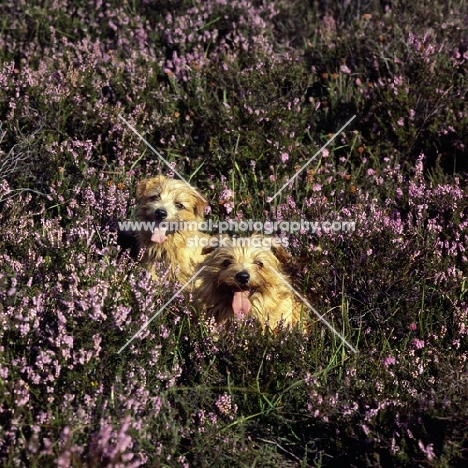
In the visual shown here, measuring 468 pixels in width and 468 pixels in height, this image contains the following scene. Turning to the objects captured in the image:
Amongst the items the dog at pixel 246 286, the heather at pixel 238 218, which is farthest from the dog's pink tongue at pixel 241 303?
the heather at pixel 238 218

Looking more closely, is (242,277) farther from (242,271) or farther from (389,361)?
(389,361)

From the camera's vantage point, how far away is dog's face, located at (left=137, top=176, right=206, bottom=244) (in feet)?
18.2

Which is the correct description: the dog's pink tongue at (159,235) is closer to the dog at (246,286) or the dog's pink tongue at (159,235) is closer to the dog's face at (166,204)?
the dog's face at (166,204)

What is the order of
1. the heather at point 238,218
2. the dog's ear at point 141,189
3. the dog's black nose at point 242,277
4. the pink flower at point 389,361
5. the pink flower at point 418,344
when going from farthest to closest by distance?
1. the dog's ear at point 141,189
2. the dog's black nose at point 242,277
3. the pink flower at point 418,344
4. the pink flower at point 389,361
5. the heather at point 238,218

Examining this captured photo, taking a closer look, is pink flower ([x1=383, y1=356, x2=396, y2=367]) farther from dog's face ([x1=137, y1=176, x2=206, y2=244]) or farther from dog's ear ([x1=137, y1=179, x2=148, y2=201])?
dog's ear ([x1=137, y1=179, x2=148, y2=201])

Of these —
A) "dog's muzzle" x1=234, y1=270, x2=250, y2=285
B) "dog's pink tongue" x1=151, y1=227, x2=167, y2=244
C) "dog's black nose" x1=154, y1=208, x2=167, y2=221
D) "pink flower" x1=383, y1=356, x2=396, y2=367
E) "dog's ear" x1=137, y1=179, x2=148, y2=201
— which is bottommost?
"pink flower" x1=383, y1=356, x2=396, y2=367

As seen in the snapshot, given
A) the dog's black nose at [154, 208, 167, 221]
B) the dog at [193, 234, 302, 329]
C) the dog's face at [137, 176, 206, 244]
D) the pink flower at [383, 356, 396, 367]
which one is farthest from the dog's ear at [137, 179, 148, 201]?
the pink flower at [383, 356, 396, 367]

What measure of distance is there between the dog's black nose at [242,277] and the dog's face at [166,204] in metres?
1.01

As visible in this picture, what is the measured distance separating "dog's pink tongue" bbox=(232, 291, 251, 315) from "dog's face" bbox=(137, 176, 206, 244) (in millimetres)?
978

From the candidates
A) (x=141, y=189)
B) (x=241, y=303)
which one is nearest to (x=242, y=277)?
(x=241, y=303)

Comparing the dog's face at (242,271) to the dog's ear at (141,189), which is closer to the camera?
the dog's face at (242,271)

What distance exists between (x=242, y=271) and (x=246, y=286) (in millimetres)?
112

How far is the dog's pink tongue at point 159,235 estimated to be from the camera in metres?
5.49

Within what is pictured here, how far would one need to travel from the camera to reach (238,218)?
5.75 meters
